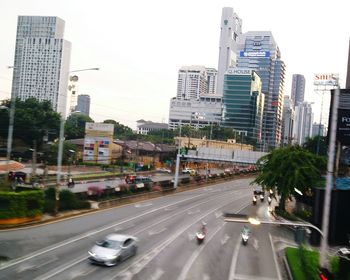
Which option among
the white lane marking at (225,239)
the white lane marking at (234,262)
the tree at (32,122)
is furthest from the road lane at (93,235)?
the tree at (32,122)

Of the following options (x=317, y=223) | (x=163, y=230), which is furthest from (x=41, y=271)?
(x=317, y=223)

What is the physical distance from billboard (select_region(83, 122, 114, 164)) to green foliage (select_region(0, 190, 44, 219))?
51.1m

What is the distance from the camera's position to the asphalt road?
25344 millimetres

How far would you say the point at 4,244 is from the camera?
2934 centimetres

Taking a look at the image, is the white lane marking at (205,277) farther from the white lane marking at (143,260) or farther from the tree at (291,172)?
the tree at (291,172)

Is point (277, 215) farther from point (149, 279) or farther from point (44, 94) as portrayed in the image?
point (44, 94)

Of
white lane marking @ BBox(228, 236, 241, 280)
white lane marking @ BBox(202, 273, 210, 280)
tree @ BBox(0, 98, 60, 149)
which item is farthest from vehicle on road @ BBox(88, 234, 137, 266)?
tree @ BBox(0, 98, 60, 149)

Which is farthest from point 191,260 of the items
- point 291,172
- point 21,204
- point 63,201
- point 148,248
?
point 291,172

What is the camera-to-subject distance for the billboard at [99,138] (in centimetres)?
8881

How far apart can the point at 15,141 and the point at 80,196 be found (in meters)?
53.7

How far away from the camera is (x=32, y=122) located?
99250 millimetres

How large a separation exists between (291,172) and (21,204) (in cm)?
2646

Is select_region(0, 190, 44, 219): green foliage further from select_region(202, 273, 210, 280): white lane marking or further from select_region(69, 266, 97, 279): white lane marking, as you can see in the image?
select_region(202, 273, 210, 280): white lane marking

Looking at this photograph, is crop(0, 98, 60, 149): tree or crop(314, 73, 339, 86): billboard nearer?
crop(314, 73, 339, 86): billboard
